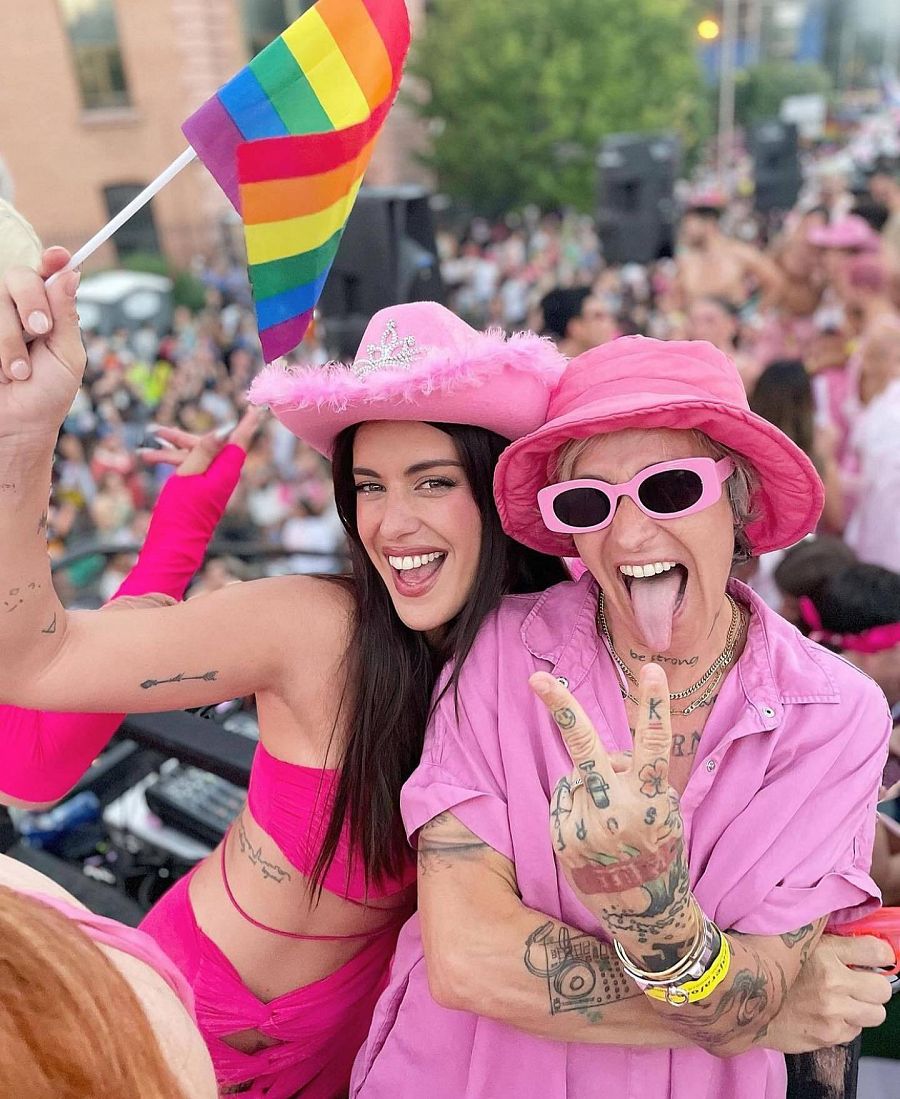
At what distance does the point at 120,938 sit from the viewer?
2.75 feet

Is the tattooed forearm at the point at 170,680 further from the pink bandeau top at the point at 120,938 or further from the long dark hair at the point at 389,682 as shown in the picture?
the pink bandeau top at the point at 120,938

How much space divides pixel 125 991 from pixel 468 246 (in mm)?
18309

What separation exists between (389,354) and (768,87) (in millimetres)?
52729

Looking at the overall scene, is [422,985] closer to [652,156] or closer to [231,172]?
[231,172]

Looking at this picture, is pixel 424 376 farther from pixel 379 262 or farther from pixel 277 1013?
pixel 379 262

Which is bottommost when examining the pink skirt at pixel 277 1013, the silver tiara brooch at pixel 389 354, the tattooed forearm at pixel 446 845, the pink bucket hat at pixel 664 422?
the pink skirt at pixel 277 1013

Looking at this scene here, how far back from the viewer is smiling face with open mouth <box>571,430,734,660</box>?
1.26 meters

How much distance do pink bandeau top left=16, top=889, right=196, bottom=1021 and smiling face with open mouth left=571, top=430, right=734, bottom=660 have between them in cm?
72

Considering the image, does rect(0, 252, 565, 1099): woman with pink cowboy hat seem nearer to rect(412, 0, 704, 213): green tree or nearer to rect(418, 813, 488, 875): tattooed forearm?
rect(418, 813, 488, 875): tattooed forearm

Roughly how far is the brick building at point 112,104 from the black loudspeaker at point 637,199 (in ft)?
33.0

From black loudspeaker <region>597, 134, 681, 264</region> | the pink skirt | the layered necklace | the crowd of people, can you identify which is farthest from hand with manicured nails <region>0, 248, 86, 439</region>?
black loudspeaker <region>597, 134, 681, 264</region>

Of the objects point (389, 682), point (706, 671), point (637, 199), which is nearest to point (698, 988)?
point (706, 671)

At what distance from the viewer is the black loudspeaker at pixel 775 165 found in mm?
15977

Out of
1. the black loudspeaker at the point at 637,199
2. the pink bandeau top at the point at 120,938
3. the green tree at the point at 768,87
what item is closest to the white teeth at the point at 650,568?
the pink bandeau top at the point at 120,938
